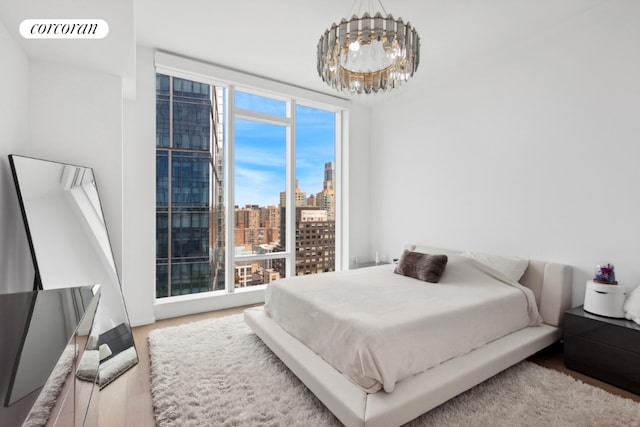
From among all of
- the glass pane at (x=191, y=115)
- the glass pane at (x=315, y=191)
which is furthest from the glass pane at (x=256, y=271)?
the glass pane at (x=191, y=115)

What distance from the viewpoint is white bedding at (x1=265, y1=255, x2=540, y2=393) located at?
170cm

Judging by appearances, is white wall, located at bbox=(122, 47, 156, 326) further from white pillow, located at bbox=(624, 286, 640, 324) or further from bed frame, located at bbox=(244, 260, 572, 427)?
white pillow, located at bbox=(624, 286, 640, 324)

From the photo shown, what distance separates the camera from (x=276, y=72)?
12.4ft

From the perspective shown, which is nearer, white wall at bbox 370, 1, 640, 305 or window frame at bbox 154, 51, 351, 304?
white wall at bbox 370, 1, 640, 305

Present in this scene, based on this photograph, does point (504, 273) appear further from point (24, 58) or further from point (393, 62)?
point (24, 58)

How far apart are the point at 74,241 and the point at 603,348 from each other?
387 centimetres

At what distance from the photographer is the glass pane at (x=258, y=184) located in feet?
12.9

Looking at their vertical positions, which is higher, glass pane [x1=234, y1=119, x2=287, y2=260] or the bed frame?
glass pane [x1=234, y1=119, x2=287, y2=260]

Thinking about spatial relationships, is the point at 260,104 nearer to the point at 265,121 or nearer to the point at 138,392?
the point at 265,121

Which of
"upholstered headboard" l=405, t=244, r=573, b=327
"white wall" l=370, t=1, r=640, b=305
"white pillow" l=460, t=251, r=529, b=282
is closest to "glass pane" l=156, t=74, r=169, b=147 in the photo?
"white wall" l=370, t=1, r=640, b=305

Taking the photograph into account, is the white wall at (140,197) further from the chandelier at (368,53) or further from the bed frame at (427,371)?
the chandelier at (368,53)

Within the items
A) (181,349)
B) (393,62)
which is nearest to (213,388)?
(181,349)

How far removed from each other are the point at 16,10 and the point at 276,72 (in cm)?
244

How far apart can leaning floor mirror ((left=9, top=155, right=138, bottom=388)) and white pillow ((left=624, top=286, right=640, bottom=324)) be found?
352 centimetres
